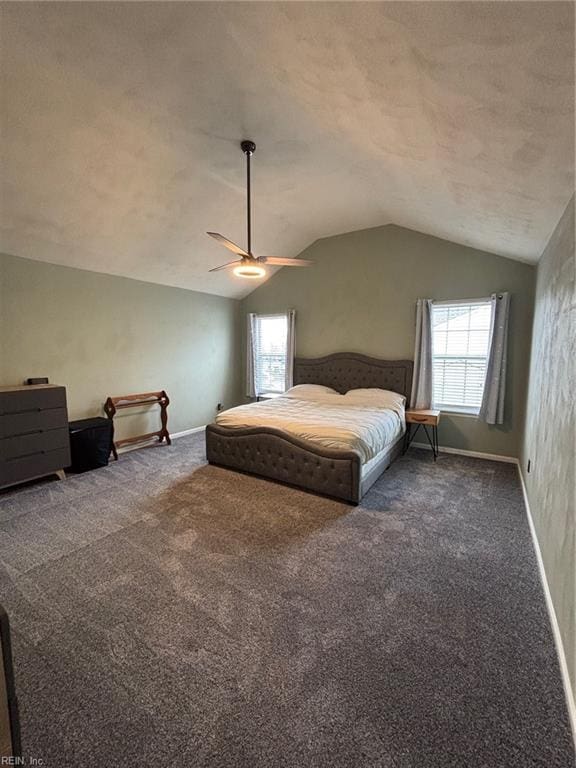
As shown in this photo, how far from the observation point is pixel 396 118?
190cm

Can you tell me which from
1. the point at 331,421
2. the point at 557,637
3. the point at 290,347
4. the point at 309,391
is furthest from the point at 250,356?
the point at 557,637

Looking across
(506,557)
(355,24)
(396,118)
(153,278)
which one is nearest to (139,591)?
(506,557)

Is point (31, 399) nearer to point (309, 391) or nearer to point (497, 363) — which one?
point (309, 391)

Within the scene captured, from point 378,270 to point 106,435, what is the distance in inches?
174

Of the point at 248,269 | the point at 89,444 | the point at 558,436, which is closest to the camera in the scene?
the point at 558,436

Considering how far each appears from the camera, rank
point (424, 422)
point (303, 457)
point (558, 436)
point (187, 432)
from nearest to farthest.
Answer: point (558, 436), point (303, 457), point (424, 422), point (187, 432)

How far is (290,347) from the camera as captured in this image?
5750 millimetres

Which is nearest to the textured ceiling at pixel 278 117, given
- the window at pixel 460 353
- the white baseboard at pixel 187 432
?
the window at pixel 460 353

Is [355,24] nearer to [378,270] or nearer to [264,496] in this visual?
[264,496]

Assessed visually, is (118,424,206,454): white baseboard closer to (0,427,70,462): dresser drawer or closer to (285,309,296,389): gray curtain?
(0,427,70,462): dresser drawer

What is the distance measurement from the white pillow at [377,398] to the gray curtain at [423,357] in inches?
9.4

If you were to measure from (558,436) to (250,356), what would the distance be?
4.98m

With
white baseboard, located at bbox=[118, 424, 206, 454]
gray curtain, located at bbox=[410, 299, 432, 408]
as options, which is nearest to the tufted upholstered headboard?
gray curtain, located at bbox=[410, 299, 432, 408]

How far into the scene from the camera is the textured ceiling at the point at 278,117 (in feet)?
4.30
